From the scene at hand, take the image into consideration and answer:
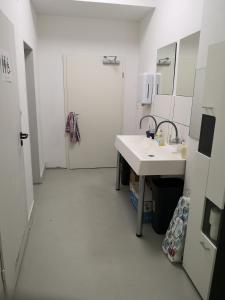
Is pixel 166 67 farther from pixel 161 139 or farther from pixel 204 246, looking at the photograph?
pixel 204 246

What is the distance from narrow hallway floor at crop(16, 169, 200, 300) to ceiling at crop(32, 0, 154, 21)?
2.69 m

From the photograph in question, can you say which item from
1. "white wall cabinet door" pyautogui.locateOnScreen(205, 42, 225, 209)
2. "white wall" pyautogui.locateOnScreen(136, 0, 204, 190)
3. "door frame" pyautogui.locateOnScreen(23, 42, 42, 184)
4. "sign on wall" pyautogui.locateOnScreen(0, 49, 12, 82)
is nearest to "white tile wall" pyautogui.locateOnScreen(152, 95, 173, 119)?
"white wall" pyautogui.locateOnScreen(136, 0, 204, 190)

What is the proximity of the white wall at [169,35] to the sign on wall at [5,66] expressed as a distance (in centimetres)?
164

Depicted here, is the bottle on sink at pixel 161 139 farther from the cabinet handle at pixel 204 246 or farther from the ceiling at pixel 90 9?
the ceiling at pixel 90 9

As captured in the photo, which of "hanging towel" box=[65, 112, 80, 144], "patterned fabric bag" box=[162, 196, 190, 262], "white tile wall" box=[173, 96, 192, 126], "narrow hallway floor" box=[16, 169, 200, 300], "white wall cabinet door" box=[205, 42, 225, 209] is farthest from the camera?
"hanging towel" box=[65, 112, 80, 144]

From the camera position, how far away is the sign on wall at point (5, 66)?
1.57 metres

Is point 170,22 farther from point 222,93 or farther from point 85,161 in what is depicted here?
point 85,161

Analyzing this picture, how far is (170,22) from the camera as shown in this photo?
9.35 feet

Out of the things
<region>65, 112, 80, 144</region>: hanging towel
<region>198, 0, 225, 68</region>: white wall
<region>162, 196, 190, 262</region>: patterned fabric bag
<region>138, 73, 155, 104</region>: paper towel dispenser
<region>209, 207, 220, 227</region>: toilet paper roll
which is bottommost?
<region>162, 196, 190, 262</region>: patterned fabric bag

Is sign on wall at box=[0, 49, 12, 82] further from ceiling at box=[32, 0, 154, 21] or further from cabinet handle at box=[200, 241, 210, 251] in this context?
ceiling at box=[32, 0, 154, 21]

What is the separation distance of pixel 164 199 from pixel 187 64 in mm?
1459

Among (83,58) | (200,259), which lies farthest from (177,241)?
(83,58)

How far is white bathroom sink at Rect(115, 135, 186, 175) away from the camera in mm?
2215

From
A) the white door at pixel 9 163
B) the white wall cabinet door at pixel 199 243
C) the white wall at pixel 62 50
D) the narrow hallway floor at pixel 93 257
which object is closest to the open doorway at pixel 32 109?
the narrow hallway floor at pixel 93 257
